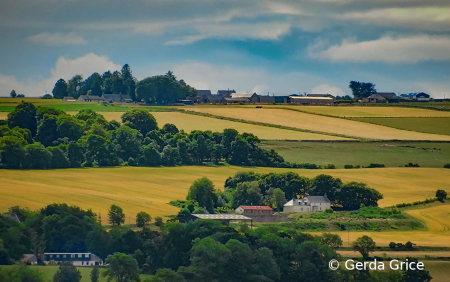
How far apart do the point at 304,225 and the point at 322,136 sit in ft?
204

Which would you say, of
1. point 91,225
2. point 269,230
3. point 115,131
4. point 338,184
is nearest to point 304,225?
point 269,230

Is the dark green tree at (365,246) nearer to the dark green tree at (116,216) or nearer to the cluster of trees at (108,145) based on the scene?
the dark green tree at (116,216)

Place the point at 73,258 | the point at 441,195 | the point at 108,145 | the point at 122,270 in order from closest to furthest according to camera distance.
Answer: the point at 122,270 < the point at 73,258 < the point at 441,195 < the point at 108,145

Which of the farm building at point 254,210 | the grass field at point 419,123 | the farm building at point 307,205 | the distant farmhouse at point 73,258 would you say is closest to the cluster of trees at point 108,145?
the farm building at point 307,205

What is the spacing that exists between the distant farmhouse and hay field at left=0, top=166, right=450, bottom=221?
1349cm

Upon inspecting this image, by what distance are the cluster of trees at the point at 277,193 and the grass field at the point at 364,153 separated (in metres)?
21.6

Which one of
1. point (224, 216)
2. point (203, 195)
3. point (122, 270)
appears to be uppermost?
point (203, 195)

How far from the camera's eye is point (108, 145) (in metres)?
134

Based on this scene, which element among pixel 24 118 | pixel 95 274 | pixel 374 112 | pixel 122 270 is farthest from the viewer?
pixel 374 112

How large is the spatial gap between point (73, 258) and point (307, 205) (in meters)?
38.8

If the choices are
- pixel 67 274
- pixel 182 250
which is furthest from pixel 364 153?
pixel 67 274

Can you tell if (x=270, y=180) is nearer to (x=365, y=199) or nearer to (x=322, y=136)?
(x=365, y=199)

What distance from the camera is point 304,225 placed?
93.5 m

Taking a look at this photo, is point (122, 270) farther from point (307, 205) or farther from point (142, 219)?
point (307, 205)
